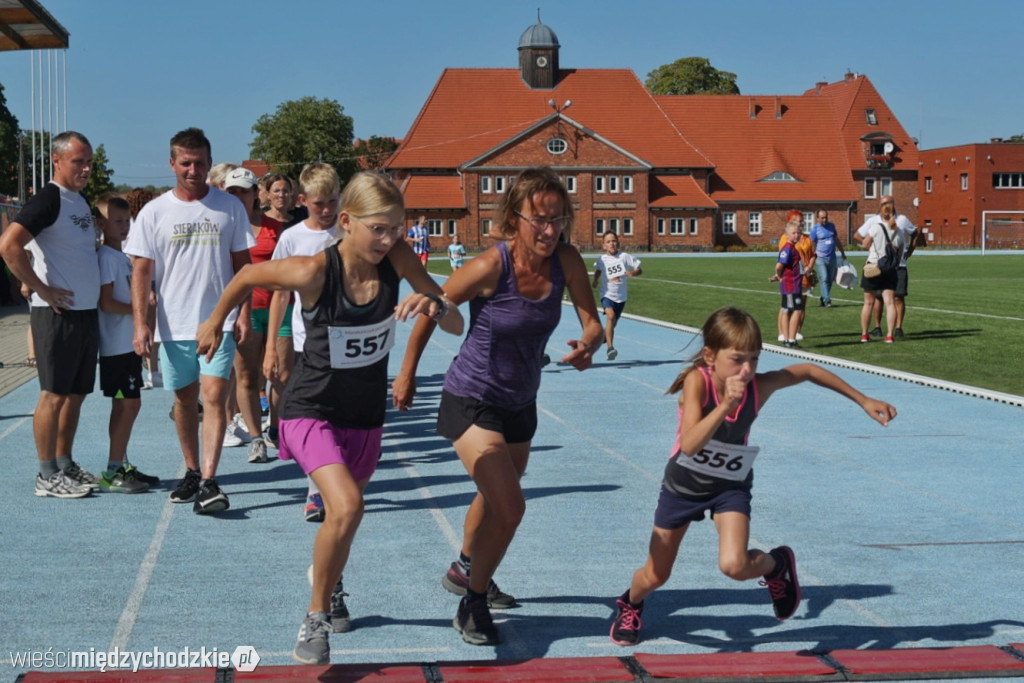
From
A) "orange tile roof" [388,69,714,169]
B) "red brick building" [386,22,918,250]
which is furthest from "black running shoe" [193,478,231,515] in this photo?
"orange tile roof" [388,69,714,169]

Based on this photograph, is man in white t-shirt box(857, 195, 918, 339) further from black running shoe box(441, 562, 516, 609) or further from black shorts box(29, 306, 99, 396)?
black running shoe box(441, 562, 516, 609)

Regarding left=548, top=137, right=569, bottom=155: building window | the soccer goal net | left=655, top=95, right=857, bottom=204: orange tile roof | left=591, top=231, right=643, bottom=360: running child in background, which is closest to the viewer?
left=591, top=231, right=643, bottom=360: running child in background

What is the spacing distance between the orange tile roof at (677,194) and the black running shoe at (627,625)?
88506 millimetres

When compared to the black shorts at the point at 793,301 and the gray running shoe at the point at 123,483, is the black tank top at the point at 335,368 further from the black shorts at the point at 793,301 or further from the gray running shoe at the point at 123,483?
the black shorts at the point at 793,301

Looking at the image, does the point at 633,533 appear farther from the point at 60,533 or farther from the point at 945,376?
the point at 945,376

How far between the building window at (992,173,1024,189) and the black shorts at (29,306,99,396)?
319 ft

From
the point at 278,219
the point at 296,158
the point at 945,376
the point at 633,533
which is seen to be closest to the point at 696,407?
the point at 633,533

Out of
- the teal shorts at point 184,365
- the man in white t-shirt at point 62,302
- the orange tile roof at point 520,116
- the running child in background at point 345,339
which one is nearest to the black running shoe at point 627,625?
the running child in background at point 345,339

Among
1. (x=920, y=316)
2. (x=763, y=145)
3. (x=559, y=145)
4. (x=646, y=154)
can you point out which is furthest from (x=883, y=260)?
(x=763, y=145)

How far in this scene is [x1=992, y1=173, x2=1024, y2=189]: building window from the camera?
96.9 meters

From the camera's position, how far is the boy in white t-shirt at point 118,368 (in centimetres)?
839

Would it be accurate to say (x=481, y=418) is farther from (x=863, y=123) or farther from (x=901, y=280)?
(x=863, y=123)

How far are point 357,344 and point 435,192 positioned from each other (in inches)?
3409

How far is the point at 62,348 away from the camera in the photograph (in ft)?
26.6
